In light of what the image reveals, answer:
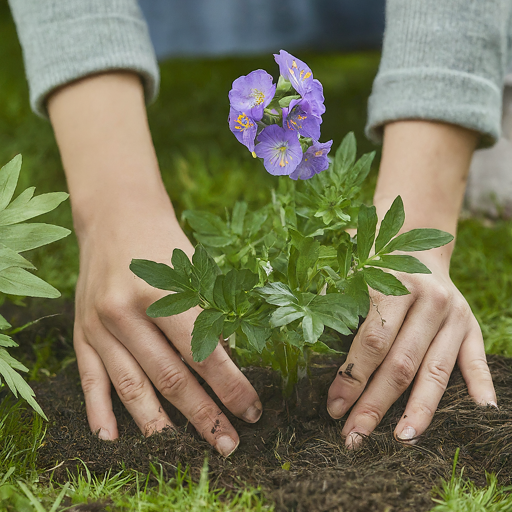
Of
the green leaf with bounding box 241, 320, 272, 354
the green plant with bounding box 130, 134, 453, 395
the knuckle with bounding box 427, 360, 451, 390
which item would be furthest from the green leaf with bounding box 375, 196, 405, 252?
the knuckle with bounding box 427, 360, 451, 390

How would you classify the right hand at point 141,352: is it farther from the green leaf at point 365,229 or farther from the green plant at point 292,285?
the green leaf at point 365,229

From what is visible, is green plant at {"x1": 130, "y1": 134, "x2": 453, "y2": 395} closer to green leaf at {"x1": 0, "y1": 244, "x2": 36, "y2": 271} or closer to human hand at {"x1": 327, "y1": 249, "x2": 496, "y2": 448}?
human hand at {"x1": 327, "y1": 249, "x2": 496, "y2": 448}

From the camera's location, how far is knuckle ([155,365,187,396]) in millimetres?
1231

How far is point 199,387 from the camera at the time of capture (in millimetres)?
1246

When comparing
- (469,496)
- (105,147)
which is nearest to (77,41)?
(105,147)

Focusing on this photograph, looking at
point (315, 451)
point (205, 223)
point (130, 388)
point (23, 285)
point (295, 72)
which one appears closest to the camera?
point (295, 72)

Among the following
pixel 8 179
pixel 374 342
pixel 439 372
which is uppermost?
pixel 8 179

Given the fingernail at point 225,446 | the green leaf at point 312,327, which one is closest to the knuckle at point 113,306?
the fingernail at point 225,446

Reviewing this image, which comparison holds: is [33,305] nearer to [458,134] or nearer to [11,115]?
[458,134]

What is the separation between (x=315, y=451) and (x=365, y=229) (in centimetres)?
52

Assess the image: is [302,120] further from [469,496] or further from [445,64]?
[445,64]

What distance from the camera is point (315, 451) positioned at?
3.87 ft

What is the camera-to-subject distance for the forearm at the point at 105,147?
1523mm

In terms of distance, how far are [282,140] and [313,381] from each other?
2.11ft
